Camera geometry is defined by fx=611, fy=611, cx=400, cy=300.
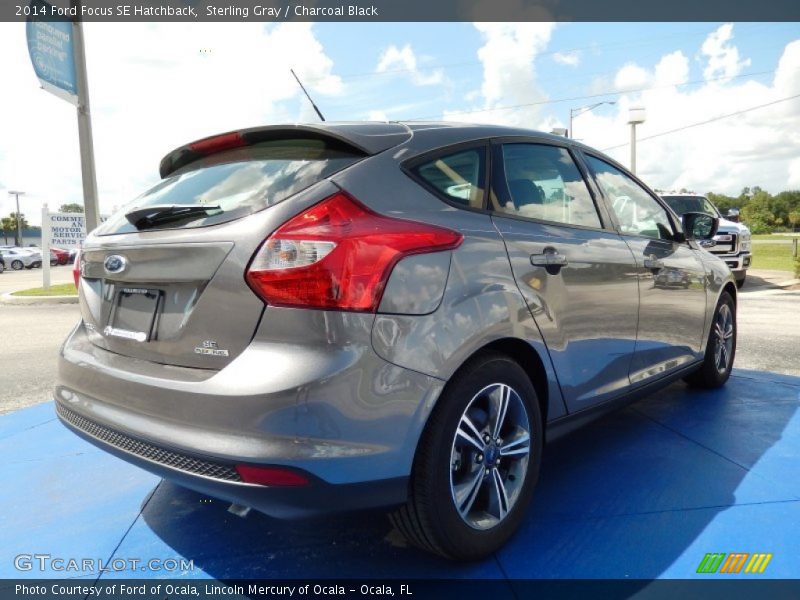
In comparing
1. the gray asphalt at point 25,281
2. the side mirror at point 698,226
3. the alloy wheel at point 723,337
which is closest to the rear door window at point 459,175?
the side mirror at point 698,226

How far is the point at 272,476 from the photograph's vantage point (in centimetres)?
Answer: 186

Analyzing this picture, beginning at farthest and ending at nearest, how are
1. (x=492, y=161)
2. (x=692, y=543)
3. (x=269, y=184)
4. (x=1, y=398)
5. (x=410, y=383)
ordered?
(x=1, y=398) → (x=492, y=161) → (x=692, y=543) → (x=269, y=184) → (x=410, y=383)

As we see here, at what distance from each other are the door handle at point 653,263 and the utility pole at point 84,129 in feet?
44.2

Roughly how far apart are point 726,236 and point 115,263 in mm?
12898

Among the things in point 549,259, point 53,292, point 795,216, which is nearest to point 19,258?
point 53,292

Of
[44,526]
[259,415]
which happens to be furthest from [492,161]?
[44,526]

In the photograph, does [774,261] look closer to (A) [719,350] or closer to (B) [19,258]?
(A) [719,350]

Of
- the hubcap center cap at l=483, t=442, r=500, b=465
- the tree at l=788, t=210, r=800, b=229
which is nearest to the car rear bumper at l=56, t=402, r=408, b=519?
the hubcap center cap at l=483, t=442, r=500, b=465

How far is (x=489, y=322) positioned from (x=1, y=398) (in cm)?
456

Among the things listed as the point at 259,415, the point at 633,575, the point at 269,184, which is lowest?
the point at 633,575

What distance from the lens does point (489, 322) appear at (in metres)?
2.25

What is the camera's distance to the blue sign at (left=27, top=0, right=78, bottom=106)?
472 inches

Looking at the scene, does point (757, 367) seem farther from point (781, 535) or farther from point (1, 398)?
point (1, 398)

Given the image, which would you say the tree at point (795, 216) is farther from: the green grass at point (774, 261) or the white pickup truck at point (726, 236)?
the white pickup truck at point (726, 236)
